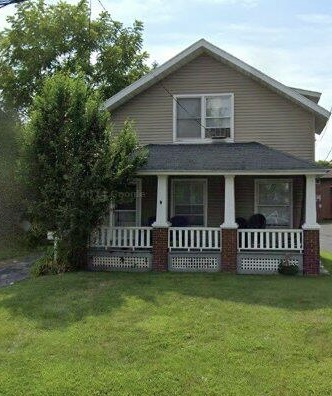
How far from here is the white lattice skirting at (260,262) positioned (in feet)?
43.1

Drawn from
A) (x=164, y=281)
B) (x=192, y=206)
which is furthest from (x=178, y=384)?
(x=192, y=206)

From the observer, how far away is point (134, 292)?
400 inches

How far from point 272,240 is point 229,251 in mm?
1248

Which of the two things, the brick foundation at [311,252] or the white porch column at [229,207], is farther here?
the white porch column at [229,207]

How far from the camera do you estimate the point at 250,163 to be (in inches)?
533

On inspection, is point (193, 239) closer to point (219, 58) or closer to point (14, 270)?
point (14, 270)

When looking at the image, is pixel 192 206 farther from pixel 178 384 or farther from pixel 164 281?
pixel 178 384

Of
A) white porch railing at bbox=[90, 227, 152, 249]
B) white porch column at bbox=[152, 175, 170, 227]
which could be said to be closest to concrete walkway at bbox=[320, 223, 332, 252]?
white porch column at bbox=[152, 175, 170, 227]

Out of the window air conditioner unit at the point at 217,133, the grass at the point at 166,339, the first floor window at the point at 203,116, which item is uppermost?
the first floor window at the point at 203,116

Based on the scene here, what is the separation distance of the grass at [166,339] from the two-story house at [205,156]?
276 centimetres

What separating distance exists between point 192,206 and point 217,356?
31.9 feet

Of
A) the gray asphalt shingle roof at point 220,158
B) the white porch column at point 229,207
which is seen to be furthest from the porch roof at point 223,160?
the white porch column at point 229,207

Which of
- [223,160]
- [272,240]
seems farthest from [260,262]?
[223,160]

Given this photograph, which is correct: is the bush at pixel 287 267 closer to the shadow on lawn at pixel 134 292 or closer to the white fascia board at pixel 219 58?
the shadow on lawn at pixel 134 292
